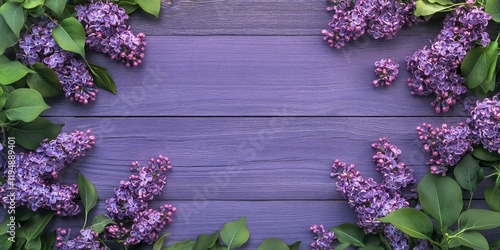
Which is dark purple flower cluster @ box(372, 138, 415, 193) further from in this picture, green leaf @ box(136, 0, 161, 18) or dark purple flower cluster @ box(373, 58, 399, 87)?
green leaf @ box(136, 0, 161, 18)

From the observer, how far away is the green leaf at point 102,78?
122cm

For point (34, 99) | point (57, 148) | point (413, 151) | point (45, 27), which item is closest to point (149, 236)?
point (57, 148)

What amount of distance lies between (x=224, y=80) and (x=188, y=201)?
0.89 ft

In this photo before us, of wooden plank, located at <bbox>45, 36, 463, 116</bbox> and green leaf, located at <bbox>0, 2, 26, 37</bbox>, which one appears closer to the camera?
green leaf, located at <bbox>0, 2, 26, 37</bbox>

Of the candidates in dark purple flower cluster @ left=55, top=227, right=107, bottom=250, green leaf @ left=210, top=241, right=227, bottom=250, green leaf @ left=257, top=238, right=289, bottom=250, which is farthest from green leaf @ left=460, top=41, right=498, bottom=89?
dark purple flower cluster @ left=55, top=227, right=107, bottom=250

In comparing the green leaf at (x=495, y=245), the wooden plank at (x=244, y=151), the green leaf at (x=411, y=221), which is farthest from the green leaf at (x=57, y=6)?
the green leaf at (x=495, y=245)

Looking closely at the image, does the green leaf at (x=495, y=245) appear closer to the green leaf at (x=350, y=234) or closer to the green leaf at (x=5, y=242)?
the green leaf at (x=350, y=234)

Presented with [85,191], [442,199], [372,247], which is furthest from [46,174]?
[442,199]

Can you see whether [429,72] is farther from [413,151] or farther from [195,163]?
[195,163]

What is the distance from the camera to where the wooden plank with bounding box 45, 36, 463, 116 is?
1249mm

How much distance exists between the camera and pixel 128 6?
123cm

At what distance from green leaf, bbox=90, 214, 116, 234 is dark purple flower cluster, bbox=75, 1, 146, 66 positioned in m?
0.33

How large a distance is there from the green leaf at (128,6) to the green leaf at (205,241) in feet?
1.63

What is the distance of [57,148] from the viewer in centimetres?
119
